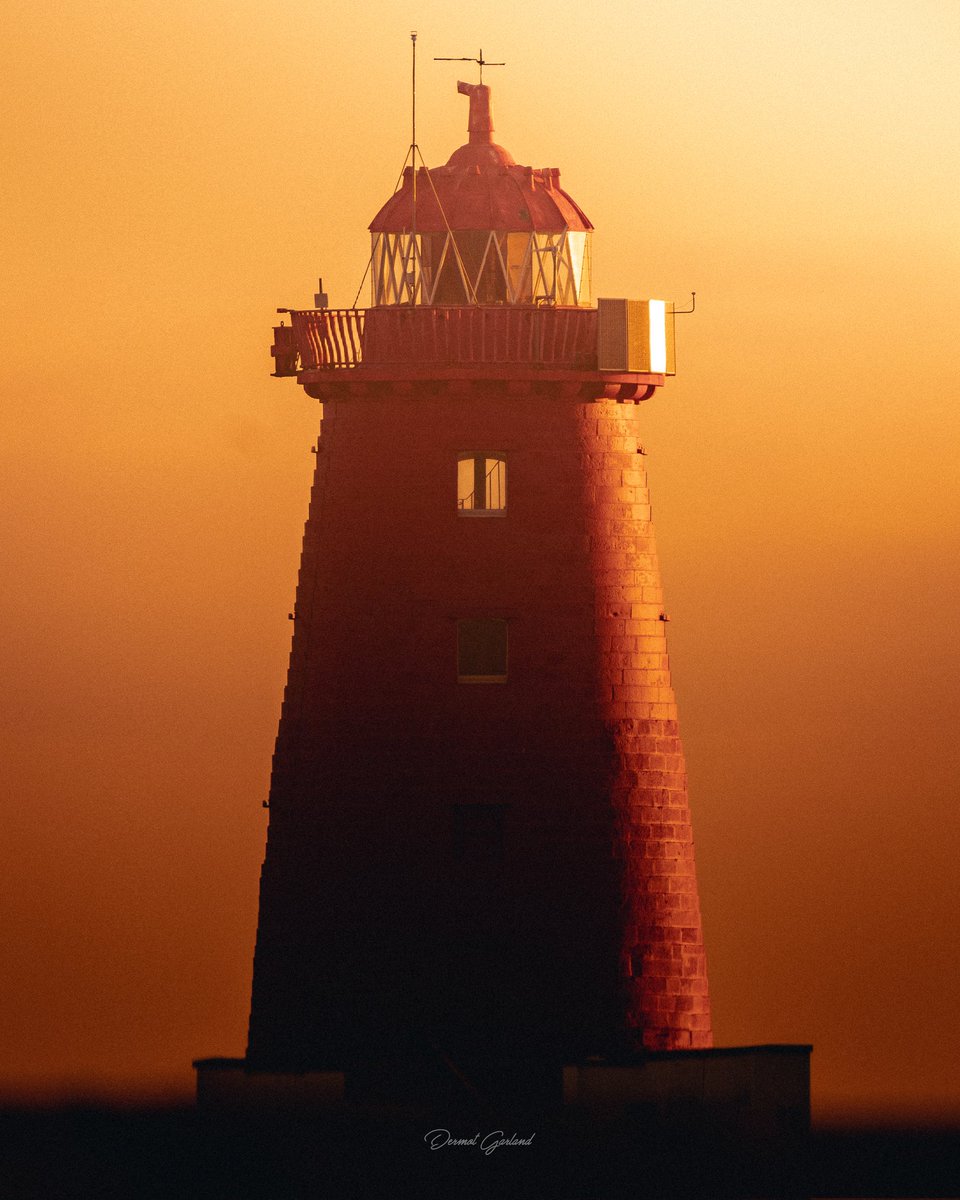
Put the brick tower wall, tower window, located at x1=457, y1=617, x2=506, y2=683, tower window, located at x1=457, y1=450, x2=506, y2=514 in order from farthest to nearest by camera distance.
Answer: tower window, located at x1=457, y1=450, x2=506, y2=514, tower window, located at x1=457, y1=617, x2=506, y2=683, the brick tower wall

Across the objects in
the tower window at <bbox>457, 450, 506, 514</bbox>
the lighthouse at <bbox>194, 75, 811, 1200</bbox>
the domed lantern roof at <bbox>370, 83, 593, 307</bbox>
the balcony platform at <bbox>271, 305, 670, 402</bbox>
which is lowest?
the lighthouse at <bbox>194, 75, 811, 1200</bbox>

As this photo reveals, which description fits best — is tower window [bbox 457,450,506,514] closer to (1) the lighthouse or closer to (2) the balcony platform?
(1) the lighthouse

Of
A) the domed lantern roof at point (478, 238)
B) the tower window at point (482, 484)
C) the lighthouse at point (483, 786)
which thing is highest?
the domed lantern roof at point (478, 238)

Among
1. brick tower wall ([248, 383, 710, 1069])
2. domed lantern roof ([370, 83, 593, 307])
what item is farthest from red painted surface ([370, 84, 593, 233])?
brick tower wall ([248, 383, 710, 1069])

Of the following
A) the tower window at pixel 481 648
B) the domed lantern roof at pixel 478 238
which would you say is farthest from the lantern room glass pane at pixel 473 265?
the tower window at pixel 481 648

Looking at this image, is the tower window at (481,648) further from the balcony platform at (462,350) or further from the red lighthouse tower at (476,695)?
the balcony platform at (462,350)

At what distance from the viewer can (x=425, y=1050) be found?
54.8m

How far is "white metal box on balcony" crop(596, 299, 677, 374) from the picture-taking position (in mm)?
55688

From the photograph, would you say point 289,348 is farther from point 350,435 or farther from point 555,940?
point 555,940

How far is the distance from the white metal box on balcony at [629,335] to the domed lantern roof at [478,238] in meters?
1.13

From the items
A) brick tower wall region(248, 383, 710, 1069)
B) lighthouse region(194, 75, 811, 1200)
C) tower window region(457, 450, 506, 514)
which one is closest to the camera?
lighthouse region(194, 75, 811, 1200)

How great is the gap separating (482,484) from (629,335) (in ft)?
10.5

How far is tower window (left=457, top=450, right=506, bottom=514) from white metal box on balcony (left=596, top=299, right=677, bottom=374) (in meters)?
2.35

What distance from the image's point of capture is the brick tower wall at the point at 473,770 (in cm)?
5506
